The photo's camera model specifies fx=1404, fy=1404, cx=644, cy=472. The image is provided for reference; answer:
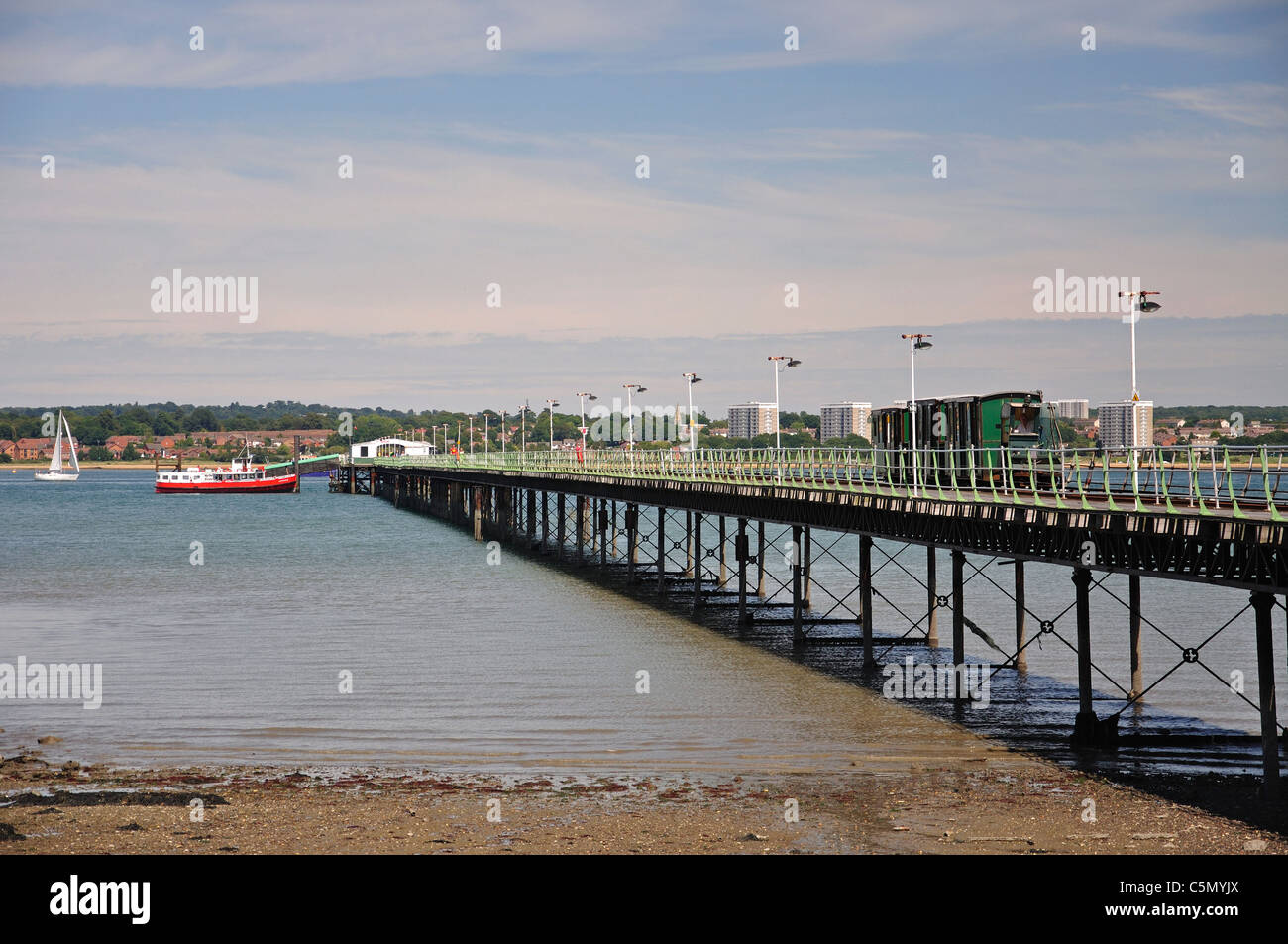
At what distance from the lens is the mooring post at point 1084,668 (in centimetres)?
2581

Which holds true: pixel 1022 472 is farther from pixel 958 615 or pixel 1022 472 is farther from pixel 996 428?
pixel 958 615

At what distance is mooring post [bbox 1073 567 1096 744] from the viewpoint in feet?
84.7

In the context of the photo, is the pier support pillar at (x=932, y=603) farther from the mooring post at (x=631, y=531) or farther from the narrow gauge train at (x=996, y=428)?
the mooring post at (x=631, y=531)

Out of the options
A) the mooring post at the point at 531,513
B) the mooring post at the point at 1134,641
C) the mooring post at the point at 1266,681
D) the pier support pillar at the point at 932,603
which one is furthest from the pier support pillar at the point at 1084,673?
the mooring post at the point at 531,513

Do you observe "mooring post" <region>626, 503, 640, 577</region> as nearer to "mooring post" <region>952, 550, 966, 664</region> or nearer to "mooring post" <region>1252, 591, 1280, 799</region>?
"mooring post" <region>952, 550, 966, 664</region>

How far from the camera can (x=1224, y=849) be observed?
1881 centimetres

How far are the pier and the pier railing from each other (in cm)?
9

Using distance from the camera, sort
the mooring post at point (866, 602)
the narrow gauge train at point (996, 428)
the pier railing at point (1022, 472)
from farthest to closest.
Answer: the narrow gauge train at point (996, 428)
the mooring post at point (866, 602)
the pier railing at point (1022, 472)

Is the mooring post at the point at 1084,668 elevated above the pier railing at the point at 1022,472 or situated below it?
below

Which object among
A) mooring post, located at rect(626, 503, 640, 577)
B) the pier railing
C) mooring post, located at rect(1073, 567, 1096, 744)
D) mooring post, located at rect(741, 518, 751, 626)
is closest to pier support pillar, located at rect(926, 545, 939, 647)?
the pier railing

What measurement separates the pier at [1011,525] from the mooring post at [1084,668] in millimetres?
36
